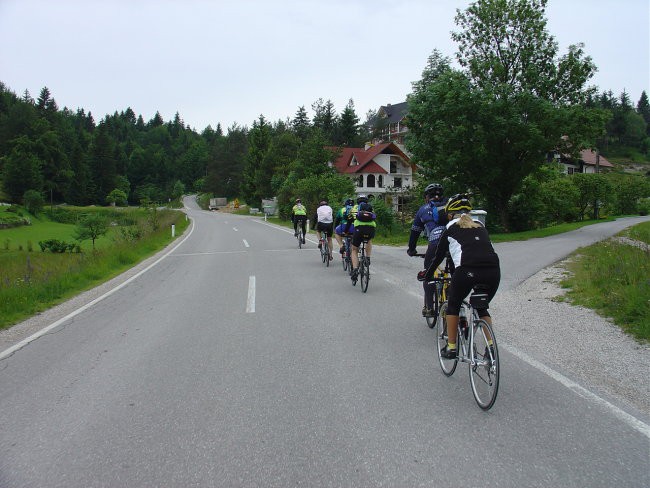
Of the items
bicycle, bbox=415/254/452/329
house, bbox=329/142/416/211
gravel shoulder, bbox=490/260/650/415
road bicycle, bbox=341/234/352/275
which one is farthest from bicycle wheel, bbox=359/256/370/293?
house, bbox=329/142/416/211

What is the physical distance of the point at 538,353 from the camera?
18.1ft

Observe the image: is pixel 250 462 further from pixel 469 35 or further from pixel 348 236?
pixel 469 35

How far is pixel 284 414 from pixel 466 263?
2.05 meters

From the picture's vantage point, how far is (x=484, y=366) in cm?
402

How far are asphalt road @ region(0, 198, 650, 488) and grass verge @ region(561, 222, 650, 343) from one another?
2.62 m

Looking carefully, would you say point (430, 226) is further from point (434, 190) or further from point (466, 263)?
point (466, 263)

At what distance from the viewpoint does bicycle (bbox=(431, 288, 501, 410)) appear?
3881 mm

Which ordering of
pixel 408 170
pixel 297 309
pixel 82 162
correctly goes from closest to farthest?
pixel 297 309
pixel 408 170
pixel 82 162

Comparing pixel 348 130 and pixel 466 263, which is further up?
pixel 348 130

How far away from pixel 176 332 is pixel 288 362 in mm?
2292

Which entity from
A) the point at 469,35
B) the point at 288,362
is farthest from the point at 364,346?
the point at 469,35

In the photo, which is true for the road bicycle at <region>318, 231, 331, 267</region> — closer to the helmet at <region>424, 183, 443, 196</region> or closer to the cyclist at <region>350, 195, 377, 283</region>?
the cyclist at <region>350, 195, 377, 283</region>

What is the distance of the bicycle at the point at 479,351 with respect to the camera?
12.7 feet

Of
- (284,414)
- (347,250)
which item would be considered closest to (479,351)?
(284,414)
